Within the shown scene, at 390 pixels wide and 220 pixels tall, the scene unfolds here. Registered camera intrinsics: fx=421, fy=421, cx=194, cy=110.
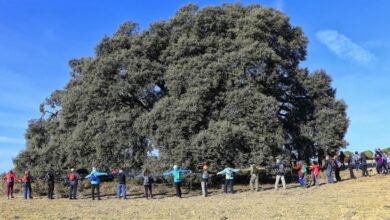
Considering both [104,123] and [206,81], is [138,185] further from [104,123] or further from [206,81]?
[206,81]

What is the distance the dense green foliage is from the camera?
2423cm

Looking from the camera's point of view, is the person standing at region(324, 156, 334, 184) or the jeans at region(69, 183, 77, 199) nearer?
the jeans at region(69, 183, 77, 199)

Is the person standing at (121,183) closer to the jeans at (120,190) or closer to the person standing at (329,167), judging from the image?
the jeans at (120,190)

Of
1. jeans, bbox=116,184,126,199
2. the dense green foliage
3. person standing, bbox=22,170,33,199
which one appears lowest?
Answer: jeans, bbox=116,184,126,199

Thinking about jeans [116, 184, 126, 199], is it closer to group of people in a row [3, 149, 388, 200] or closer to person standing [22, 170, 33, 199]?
group of people in a row [3, 149, 388, 200]

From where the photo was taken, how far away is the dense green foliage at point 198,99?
24234 millimetres

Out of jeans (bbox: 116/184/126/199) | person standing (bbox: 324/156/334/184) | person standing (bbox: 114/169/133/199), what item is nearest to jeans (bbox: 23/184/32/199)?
jeans (bbox: 116/184/126/199)

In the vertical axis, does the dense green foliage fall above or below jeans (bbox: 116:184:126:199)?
above

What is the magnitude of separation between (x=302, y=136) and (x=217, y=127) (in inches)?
306

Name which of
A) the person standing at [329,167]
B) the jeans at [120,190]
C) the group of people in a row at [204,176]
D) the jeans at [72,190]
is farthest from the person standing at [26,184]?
the person standing at [329,167]

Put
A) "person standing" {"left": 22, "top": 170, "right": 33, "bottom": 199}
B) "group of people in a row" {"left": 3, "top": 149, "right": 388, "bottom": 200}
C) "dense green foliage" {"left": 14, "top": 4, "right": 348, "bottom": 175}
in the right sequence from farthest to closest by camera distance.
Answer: "dense green foliage" {"left": 14, "top": 4, "right": 348, "bottom": 175}, "person standing" {"left": 22, "top": 170, "right": 33, "bottom": 199}, "group of people in a row" {"left": 3, "top": 149, "right": 388, "bottom": 200}

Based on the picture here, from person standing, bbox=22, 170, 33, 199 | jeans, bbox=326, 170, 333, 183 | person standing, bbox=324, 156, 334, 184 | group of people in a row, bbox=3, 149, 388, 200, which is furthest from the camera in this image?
person standing, bbox=22, 170, 33, 199

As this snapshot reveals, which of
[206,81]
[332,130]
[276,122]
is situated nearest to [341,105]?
[332,130]

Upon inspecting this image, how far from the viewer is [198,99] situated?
24.5m
